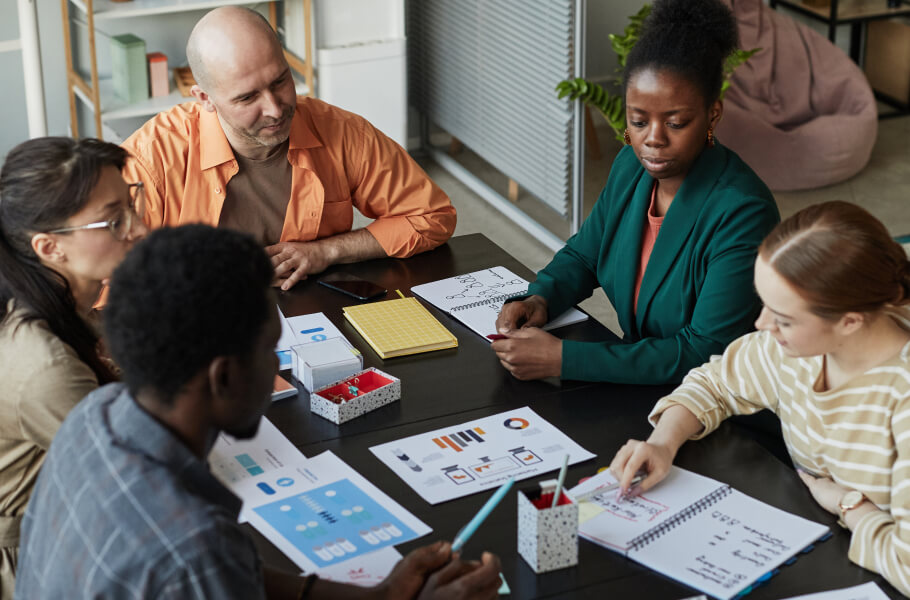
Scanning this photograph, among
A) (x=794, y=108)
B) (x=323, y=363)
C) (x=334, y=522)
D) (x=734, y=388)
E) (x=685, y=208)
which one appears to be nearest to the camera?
(x=334, y=522)

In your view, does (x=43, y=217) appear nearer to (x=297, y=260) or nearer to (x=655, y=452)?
(x=297, y=260)

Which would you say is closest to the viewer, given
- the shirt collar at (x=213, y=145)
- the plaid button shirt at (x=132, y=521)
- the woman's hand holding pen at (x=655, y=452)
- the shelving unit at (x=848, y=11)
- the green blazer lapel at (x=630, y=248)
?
the plaid button shirt at (x=132, y=521)

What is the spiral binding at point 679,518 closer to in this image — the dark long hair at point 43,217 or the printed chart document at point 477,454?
the printed chart document at point 477,454

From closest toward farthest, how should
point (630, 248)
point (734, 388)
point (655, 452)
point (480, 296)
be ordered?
point (655, 452) < point (734, 388) < point (630, 248) < point (480, 296)

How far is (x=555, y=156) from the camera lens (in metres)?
4.36

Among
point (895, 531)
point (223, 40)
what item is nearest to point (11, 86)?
point (223, 40)

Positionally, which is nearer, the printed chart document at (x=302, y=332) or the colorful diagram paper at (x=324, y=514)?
the colorful diagram paper at (x=324, y=514)

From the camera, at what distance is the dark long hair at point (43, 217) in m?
1.68

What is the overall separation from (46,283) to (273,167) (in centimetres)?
93

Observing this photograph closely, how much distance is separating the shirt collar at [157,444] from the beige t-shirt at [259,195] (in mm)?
1454

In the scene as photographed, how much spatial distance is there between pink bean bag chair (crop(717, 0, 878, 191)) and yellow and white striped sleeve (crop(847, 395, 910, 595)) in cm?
341

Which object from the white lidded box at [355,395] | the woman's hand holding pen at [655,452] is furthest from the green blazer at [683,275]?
the white lidded box at [355,395]

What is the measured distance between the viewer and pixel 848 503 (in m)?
1.57

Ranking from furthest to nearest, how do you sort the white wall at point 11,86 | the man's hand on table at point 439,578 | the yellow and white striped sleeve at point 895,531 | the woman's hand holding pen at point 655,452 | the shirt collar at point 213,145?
1. the white wall at point 11,86
2. the shirt collar at point 213,145
3. the woman's hand holding pen at point 655,452
4. the yellow and white striped sleeve at point 895,531
5. the man's hand on table at point 439,578
